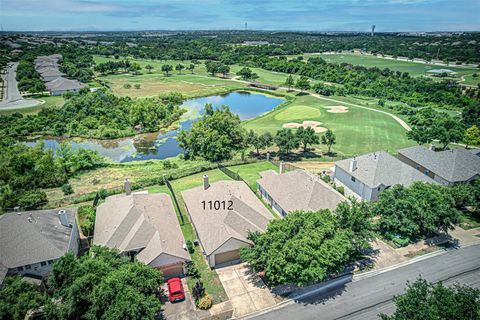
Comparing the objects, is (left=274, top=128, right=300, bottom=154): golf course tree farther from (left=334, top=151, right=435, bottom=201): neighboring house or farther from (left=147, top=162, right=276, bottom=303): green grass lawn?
(left=334, top=151, right=435, bottom=201): neighboring house

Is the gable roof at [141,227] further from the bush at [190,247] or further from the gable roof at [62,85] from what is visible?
the gable roof at [62,85]

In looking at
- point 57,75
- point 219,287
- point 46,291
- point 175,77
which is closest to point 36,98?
point 57,75

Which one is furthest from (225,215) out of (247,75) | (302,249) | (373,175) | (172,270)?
(247,75)

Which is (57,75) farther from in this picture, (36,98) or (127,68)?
(127,68)

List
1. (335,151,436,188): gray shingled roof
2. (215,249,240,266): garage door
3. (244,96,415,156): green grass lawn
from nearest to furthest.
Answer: (215,249,240,266): garage door < (335,151,436,188): gray shingled roof < (244,96,415,156): green grass lawn

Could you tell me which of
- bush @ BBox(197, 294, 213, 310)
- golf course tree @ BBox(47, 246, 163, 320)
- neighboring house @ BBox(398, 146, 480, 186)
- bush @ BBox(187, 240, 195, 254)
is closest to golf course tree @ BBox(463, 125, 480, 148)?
neighboring house @ BBox(398, 146, 480, 186)

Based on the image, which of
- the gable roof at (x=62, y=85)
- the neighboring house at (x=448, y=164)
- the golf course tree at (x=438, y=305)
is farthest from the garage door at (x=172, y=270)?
the gable roof at (x=62, y=85)
